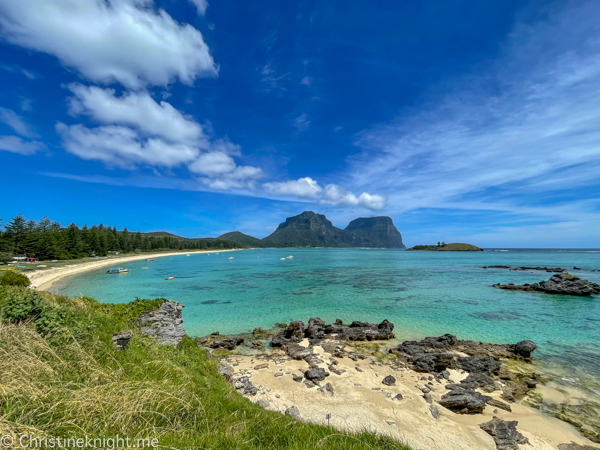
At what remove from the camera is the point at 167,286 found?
4597cm

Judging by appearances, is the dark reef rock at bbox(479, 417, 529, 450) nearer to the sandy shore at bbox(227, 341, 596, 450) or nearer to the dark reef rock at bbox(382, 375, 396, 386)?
the sandy shore at bbox(227, 341, 596, 450)

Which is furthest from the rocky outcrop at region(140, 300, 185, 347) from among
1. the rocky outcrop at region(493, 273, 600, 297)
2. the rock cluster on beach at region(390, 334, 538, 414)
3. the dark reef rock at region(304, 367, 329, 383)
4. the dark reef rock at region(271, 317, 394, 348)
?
the rocky outcrop at region(493, 273, 600, 297)

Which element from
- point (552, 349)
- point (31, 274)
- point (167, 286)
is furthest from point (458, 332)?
point (31, 274)

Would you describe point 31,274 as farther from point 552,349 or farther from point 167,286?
point 552,349

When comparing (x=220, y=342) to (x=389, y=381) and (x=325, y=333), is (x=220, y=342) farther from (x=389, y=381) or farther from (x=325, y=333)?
(x=389, y=381)

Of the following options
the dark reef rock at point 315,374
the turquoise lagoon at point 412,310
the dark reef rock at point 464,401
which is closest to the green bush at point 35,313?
the dark reef rock at point 315,374

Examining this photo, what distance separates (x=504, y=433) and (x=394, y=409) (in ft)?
12.7

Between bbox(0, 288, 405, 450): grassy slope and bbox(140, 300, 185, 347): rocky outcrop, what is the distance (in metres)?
3.66

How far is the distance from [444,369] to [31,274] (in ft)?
223

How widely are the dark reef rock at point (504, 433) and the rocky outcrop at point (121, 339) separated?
44.6ft

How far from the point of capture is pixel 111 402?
16.4 feet

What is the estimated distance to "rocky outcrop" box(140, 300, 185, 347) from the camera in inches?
444

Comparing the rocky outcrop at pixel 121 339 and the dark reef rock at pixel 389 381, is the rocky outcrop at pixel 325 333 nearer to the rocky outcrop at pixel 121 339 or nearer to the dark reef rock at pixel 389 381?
the dark reef rock at pixel 389 381

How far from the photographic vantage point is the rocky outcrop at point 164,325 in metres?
11.3
